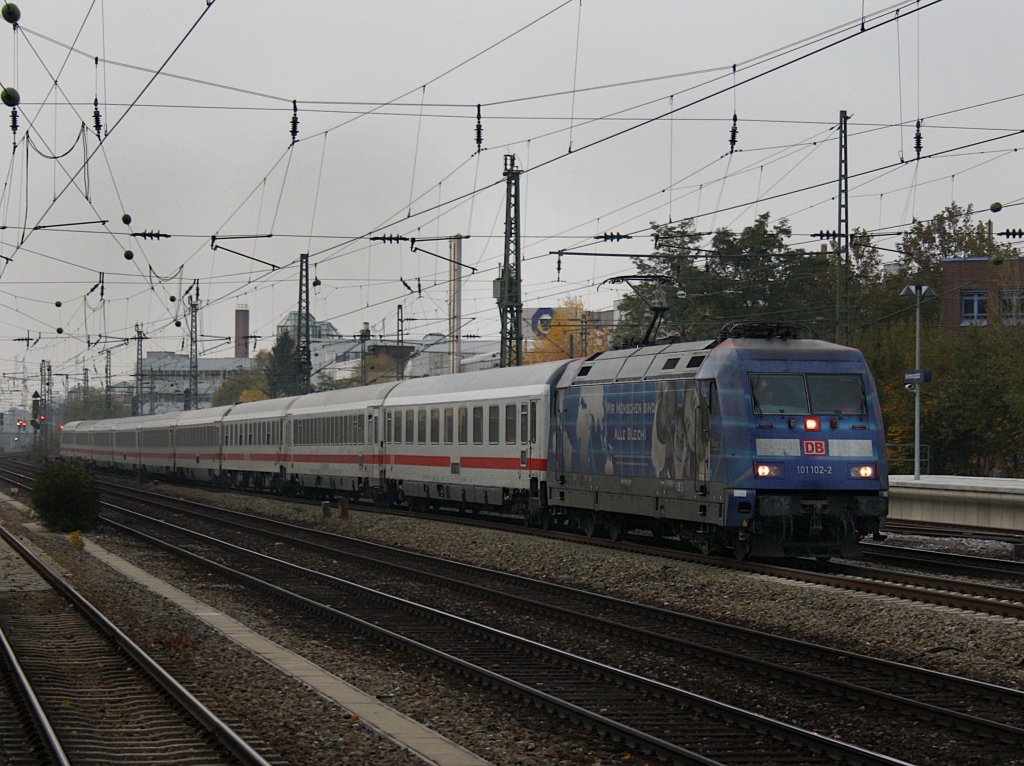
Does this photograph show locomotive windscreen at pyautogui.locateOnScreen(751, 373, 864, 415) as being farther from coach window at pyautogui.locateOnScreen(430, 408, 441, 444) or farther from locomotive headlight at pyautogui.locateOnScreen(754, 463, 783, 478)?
coach window at pyautogui.locateOnScreen(430, 408, 441, 444)

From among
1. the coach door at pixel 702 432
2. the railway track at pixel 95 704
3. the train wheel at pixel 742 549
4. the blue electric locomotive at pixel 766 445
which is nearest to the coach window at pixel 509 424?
the blue electric locomotive at pixel 766 445

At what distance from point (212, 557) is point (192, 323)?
33.5m

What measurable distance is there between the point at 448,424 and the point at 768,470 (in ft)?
45.5

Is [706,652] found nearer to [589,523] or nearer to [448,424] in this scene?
[589,523]

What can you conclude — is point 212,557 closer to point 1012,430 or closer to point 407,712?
point 407,712

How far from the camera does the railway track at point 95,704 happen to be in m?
9.62

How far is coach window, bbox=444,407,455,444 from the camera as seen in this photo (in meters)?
32.1

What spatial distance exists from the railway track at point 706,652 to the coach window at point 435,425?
10043mm

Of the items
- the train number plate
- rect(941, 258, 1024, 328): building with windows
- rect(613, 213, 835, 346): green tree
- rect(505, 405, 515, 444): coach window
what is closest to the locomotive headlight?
the train number plate

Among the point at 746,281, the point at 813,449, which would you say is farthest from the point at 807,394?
the point at 746,281

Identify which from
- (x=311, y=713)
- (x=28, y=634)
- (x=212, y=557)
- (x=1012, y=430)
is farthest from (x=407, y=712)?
(x=1012, y=430)

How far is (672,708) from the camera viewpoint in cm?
1105

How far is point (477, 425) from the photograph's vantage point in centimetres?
3067

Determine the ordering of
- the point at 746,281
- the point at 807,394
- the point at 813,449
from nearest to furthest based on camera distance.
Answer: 1. the point at 813,449
2. the point at 807,394
3. the point at 746,281
